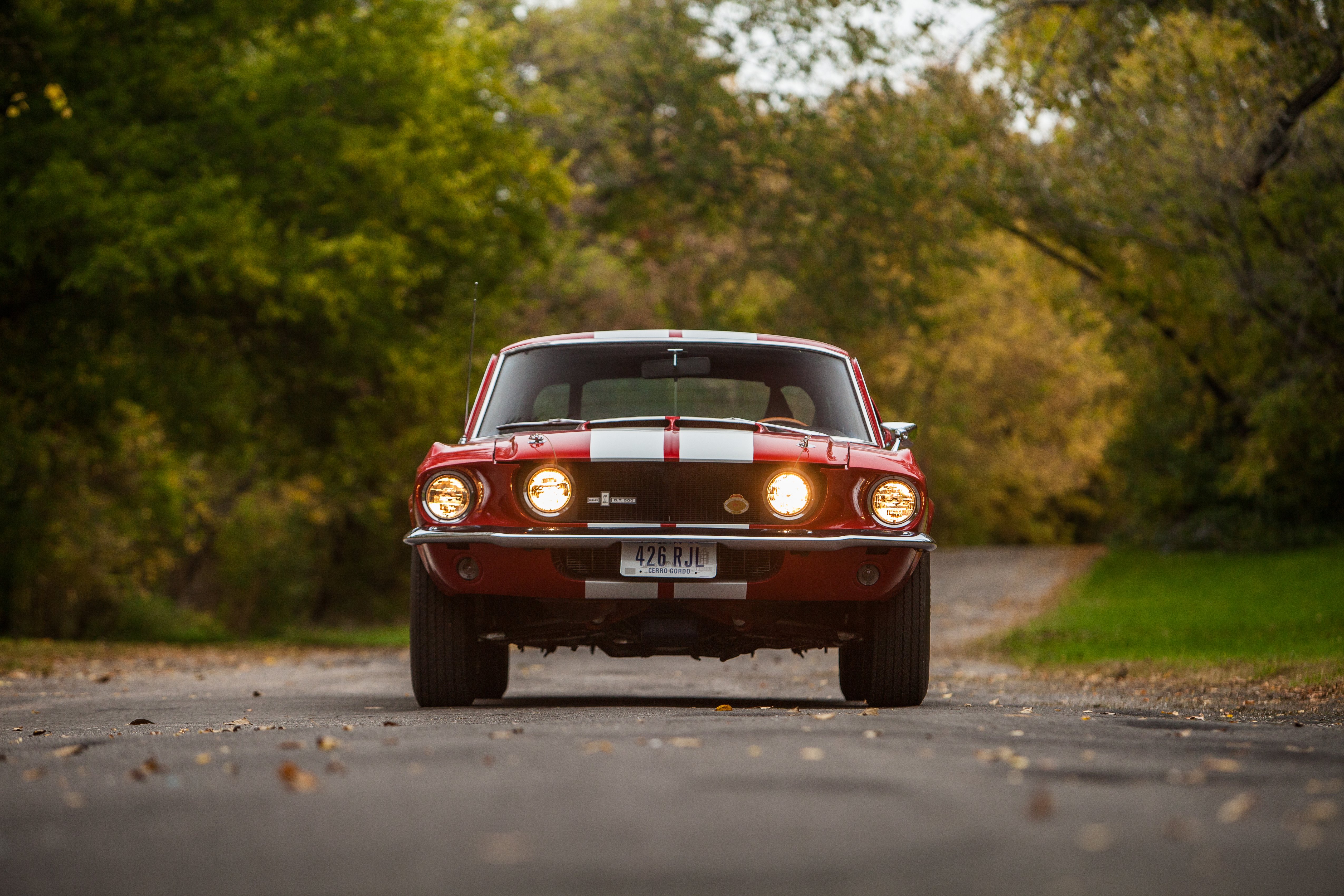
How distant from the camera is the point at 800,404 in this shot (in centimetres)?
796

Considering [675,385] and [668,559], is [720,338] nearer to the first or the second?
[675,385]

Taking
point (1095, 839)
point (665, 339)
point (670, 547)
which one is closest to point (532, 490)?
point (670, 547)

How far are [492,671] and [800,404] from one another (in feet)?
7.34

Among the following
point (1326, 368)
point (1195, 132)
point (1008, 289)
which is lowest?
point (1326, 368)

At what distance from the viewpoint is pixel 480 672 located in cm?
812

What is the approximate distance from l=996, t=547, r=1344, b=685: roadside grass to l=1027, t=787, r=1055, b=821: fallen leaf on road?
6432 millimetres

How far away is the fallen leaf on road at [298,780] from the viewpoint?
389cm

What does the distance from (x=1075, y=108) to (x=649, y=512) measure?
13008 millimetres

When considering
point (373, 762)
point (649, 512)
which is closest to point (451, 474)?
point (649, 512)

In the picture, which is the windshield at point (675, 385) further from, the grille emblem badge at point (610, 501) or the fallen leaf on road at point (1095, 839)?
the fallen leaf on road at point (1095, 839)

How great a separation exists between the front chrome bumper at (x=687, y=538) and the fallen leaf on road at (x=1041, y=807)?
2.91 meters

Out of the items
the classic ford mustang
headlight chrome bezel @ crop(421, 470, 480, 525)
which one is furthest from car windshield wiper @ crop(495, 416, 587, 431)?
headlight chrome bezel @ crop(421, 470, 480, 525)

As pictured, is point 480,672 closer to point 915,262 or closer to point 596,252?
point 915,262

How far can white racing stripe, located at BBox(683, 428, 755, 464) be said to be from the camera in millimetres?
6723
